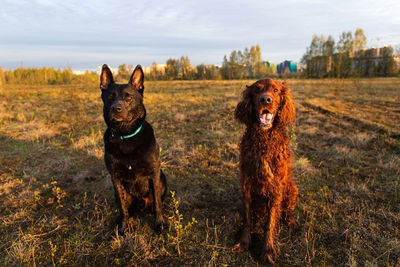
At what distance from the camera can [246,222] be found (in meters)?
2.48

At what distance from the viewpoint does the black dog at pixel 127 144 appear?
238 cm

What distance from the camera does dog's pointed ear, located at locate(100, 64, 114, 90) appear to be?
2.49 m

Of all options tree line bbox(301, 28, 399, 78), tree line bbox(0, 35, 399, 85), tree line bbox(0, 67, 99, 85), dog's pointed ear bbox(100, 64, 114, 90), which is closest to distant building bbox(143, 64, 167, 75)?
tree line bbox(0, 35, 399, 85)

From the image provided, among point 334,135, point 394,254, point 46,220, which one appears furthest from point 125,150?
point 334,135

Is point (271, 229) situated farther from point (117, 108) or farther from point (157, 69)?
point (157, 69)

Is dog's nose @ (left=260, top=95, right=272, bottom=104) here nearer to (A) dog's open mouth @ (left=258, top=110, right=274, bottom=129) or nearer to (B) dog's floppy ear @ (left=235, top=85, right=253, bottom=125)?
(A) dog's open mouth @ (left=258, top=110, right=274, bottom=129)

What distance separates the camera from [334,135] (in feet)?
19.7

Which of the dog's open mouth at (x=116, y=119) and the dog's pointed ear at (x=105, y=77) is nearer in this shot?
the dog's open mouth at (x=116, y=119)

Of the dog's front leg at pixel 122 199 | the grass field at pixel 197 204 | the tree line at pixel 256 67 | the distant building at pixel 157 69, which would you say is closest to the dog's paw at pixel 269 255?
the grass field at pixel 197 204

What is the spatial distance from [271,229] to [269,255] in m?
0.27

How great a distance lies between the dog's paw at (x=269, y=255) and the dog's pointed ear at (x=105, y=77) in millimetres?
2734

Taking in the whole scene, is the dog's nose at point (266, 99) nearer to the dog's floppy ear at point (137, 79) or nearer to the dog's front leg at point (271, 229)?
the dog's front leg at point (271, 229)

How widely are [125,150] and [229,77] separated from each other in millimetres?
47504

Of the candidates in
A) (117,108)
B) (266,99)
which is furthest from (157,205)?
(266,99)
